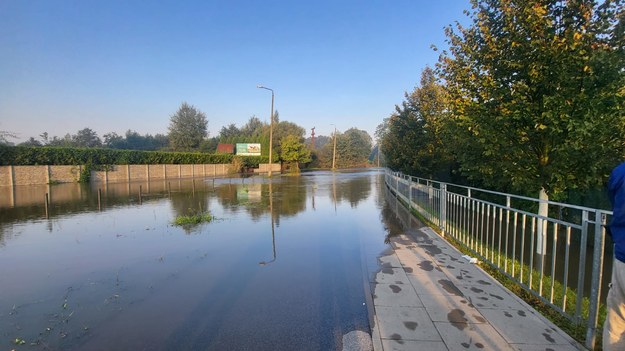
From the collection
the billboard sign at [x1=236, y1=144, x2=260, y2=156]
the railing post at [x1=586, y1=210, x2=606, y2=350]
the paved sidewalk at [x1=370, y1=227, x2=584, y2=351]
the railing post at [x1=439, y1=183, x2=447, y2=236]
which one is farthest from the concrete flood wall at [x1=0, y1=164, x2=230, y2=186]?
the railing post at [x1=586, y1=210, x2=606, y2=350]

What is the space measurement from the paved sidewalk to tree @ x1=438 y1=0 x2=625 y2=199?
7.64 feet

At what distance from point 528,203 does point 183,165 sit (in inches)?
1473

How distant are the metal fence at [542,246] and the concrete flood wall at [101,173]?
29.1 metres

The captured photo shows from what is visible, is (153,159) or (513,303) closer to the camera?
(513,303)

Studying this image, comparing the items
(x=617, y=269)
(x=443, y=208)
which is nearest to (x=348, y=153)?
(x=443, y=208)

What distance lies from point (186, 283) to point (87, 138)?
99.4 m

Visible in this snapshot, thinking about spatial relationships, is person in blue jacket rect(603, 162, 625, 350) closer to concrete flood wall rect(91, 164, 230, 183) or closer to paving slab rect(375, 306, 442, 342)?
paving slab rect(375, 306, 442, 342)

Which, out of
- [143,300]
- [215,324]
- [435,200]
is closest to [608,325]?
[215,324]

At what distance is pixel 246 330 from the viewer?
343 cm

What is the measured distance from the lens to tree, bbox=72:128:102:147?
83500 mm

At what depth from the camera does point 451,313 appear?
3609mm

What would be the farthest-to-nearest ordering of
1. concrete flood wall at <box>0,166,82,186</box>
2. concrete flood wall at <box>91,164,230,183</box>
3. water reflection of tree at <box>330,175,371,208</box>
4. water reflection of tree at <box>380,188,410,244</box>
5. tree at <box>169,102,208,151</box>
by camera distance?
tree at <box>169,102,208,151</box> < concrete flood wall at <box>91,164,230,183</box> < concrete flood wall at <box>0,166,82,186</box> < water reflection of tree at <box>330,175,371,208</box> < water reflection of tree at <box>380,188,410,244</box>

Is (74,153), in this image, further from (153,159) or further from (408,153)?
(408,153)

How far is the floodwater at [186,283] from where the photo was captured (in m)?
3.36
